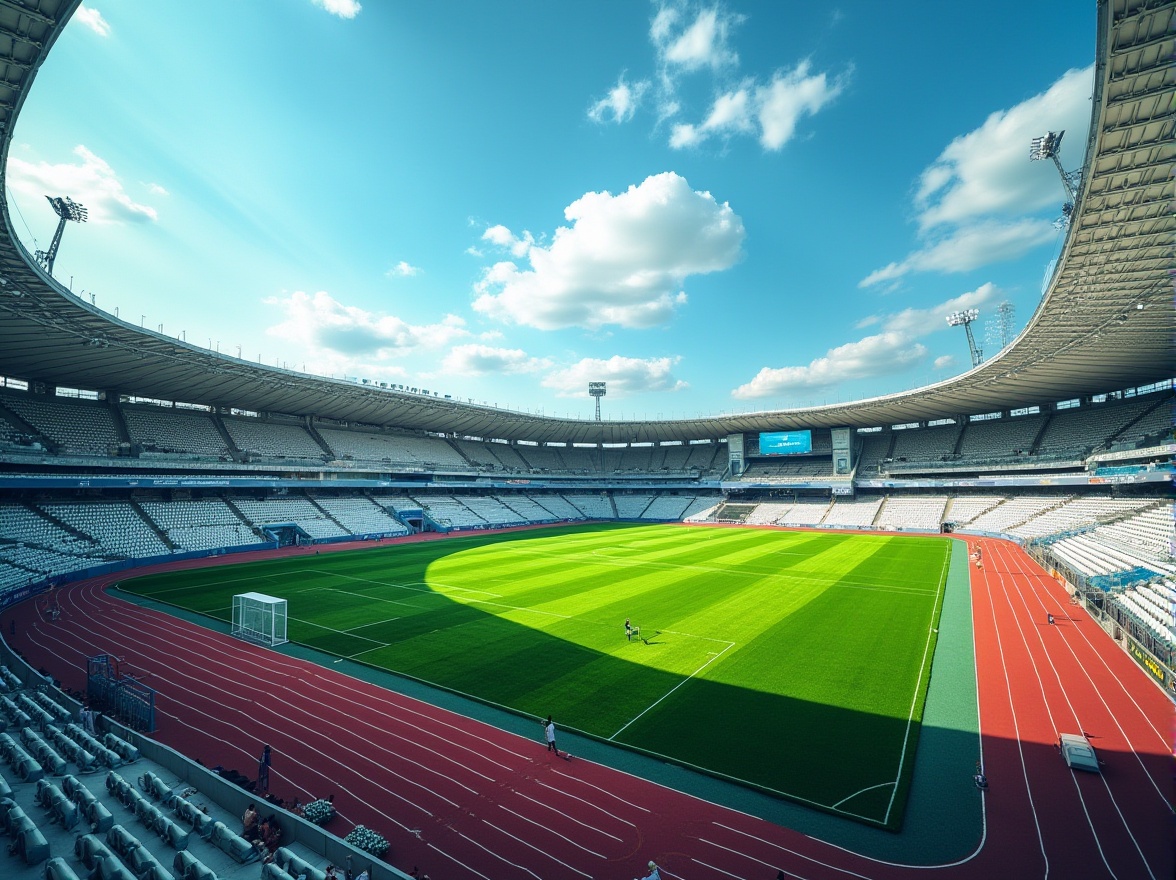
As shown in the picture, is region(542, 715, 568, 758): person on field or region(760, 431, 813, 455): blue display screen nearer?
region(542, 715, 568, 758): person on field

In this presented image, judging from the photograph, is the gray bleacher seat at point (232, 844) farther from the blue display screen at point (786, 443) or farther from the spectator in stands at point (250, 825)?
the blue display screen at point (786, 443)

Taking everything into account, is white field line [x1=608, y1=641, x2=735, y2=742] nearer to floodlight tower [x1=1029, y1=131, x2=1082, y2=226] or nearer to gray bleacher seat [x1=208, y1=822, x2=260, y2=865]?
gray bleacher seat [x1=208, y1=822, x2=260, y2=865]

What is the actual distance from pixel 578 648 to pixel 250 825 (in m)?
12.4

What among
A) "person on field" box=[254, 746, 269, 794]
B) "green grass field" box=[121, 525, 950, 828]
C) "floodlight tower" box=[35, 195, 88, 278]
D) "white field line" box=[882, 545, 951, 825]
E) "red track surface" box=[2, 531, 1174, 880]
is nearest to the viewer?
"red track surface" box=[2, 531, 1174, 880]

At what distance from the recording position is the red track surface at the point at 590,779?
31.9 ft

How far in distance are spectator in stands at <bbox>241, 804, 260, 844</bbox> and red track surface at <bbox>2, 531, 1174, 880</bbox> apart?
1730mm

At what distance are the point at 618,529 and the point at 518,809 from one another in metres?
54.4

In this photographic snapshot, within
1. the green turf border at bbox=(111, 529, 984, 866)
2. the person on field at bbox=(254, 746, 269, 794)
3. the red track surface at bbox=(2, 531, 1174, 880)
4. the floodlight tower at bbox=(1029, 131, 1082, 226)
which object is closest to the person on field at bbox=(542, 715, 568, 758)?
the red track surface at bbox=(2, 531, 1174, 880)

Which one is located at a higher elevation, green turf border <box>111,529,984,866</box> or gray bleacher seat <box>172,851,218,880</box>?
gray bleacher seat <box>172,851,218,880</box>

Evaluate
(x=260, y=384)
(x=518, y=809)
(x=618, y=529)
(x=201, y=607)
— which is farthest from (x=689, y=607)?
(x=260, y=384)

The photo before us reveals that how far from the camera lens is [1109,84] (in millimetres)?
15102

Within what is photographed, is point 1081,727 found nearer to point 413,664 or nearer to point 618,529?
point 413,664

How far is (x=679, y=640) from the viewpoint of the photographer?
21.4 metres

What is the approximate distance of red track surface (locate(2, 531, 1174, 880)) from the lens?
31.9 ft
